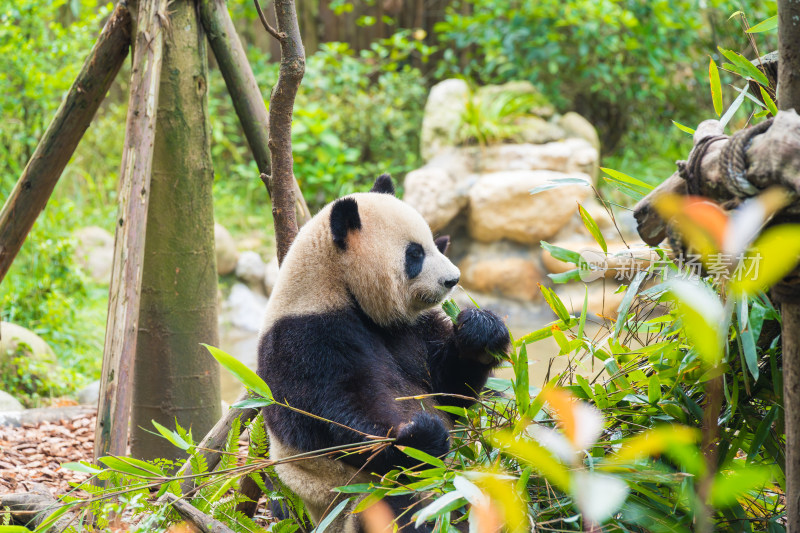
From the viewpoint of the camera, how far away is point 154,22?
9.77 feet

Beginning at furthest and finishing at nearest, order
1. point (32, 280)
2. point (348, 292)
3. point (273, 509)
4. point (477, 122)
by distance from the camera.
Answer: point (477, 122) → point (32, 280) → point (273, 509) → point (348, 292)

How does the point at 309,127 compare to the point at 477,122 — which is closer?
the point at 477,122

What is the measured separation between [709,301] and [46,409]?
3935 mm

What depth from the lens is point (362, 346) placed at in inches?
89.8

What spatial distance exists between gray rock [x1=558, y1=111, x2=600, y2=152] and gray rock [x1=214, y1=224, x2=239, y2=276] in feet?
13.8

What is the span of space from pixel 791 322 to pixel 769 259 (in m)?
0.23

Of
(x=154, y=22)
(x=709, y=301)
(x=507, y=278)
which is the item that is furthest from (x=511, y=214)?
(x=709, y=301)

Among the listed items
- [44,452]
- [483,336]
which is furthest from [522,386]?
[44,452]

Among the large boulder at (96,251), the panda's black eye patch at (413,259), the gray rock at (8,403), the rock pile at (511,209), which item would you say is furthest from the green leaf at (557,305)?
the large boulder at (96,251)

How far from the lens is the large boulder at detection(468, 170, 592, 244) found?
7.52m

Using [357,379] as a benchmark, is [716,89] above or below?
above

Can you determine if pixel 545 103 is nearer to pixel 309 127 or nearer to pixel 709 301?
pixel 309 127

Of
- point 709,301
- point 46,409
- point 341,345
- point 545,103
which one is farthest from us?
point 545,103

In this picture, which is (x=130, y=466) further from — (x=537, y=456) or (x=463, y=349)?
(x=537, y=456)
